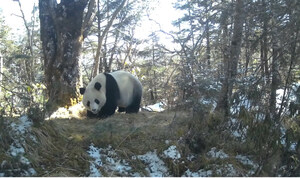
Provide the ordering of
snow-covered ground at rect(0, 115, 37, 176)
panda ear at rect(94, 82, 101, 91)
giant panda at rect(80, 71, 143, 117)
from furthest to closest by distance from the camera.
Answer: giant panda at rect(80, 71, 143, 117), panda ear at rect(94, 82, 101, 91), snow-covered ground at rect(0, 115, 37, 176)

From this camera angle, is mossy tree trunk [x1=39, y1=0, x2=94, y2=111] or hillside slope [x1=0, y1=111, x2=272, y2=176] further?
mossy tree trunk [x1=39, y1=0, x2=94, y2=111]

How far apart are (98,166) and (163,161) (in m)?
0.93

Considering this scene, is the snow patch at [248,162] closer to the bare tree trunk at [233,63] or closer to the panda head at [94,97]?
the bare tree trunk at [233,63]

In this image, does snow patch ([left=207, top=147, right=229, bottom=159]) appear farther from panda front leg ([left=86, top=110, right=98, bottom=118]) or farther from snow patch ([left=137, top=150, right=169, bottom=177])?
panda front leg ([left=86, top=110, right=98, bottom=118])

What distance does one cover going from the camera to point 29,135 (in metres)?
4.41

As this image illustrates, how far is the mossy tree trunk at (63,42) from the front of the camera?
705cm

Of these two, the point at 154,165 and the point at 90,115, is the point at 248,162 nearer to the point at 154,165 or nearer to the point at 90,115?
the point at 154,165

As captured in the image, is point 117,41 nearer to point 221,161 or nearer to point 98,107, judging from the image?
point 98,107

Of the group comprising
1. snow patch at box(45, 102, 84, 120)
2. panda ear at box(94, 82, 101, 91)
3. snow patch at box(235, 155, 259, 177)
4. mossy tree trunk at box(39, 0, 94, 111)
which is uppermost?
mossy tree trunk at box(39, 0, 94, 111)

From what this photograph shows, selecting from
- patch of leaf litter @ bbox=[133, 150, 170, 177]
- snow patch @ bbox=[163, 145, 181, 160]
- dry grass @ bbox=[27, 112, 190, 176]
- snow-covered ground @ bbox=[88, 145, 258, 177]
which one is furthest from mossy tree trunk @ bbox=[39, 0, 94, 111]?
snow patch @ bbox=[163, 145, 181, 160]

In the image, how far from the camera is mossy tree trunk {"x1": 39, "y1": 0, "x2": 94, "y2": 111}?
705 centimetres

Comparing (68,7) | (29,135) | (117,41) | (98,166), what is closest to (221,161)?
(98,166)

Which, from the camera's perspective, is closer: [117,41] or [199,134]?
[199,134]

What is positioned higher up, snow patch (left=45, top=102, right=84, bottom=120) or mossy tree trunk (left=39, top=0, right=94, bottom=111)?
mossy tree trunk (left=39, top=0, right=94, bottom=111)
